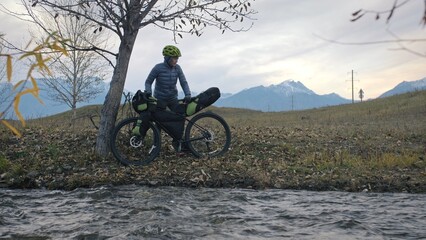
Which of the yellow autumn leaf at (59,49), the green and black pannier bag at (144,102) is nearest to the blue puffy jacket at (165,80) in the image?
the green and black pannier bag at (144,102)

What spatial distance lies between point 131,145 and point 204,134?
1733 millimetres

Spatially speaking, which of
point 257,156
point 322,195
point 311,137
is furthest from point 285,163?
point 311,137

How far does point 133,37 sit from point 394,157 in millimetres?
6857

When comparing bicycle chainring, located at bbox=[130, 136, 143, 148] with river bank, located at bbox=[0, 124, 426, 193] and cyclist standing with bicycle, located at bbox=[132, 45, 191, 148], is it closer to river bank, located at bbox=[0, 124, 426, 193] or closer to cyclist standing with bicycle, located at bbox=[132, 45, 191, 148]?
cyclist standing with bicycle, located at bbox=[132, 45, 191, 148]

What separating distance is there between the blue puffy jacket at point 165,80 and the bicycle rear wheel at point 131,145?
832 mm

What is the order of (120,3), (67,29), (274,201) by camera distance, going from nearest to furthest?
(274,201), (120,3), (67,29)

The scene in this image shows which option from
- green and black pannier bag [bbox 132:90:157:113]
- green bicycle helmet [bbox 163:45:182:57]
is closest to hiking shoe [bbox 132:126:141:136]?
green and black pannier bag [bbox 132:90:157:113]

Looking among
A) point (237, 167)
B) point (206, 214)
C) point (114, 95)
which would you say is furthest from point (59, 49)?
point (114, 95)

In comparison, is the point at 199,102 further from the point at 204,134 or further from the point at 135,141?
the point at 135,141

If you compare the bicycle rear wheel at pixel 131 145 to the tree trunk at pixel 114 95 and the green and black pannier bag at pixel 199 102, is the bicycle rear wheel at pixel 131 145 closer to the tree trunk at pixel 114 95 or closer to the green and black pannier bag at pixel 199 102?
the tree trunk at pixel 114 95

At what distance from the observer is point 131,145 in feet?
32.1

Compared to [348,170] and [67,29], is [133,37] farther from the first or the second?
[67,29]

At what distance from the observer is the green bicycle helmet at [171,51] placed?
983 centimetres

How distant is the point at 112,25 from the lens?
10.3 m
